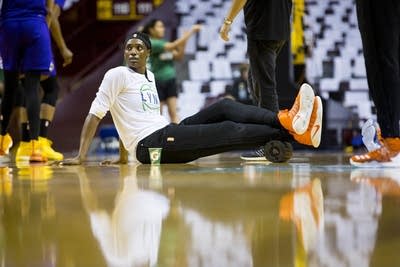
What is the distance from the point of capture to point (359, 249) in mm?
884

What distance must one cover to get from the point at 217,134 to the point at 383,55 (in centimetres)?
73

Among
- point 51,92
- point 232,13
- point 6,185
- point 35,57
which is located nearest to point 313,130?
point 232,13

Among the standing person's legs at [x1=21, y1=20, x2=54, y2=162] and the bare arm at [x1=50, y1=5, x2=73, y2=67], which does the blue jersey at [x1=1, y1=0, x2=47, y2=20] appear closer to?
the standing person's legs at [x1=21, y1=20, x2=54, y2=162]

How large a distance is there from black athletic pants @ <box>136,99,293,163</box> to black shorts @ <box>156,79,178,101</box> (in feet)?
9.23

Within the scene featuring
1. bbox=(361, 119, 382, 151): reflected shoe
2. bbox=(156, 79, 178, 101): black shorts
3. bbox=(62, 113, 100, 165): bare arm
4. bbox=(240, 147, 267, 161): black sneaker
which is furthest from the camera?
bbox=(156, 79, 178, 101): black shorts

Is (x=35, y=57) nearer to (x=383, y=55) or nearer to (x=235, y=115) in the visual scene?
(x=235, y=115)

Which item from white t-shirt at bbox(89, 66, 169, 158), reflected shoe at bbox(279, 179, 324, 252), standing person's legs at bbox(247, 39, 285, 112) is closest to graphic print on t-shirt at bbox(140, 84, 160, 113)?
white t-shirt at bbox(89, 66, 169, 158)

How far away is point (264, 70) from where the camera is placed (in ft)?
10.8

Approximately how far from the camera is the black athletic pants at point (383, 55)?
2.43 m

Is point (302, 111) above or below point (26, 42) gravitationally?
below

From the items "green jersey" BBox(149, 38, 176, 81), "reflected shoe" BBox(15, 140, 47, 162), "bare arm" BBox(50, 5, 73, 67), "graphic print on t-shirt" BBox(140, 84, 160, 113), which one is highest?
"bare arm" BBox(50, 5, 73, 67)

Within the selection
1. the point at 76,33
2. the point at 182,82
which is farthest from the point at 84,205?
the point at 76,33

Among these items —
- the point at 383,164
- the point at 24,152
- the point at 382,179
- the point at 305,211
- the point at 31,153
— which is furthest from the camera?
the point at 24,152

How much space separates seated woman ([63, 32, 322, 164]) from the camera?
8.87 ft
